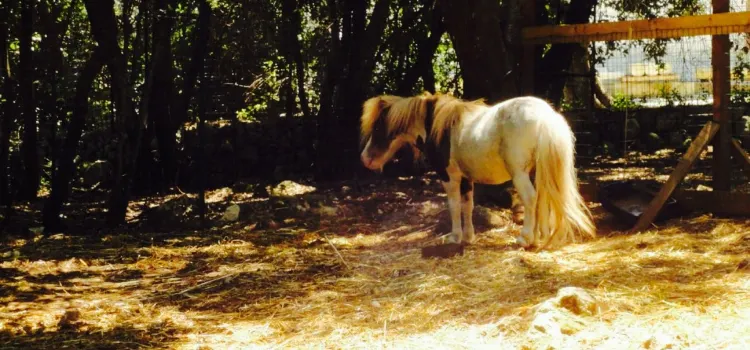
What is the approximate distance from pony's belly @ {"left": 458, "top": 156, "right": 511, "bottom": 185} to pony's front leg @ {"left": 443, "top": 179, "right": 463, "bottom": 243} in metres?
0.18

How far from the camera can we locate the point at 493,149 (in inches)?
255

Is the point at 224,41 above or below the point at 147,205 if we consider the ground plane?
above

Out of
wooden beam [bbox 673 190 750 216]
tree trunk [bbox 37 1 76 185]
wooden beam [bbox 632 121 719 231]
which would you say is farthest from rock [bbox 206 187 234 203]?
wooden beam [bbox 673 190 750 216]

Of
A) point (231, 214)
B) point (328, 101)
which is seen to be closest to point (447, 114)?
point (231, 214)

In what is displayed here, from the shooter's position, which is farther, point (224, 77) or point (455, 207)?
point (224, 77)

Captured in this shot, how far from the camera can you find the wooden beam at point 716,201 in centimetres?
702

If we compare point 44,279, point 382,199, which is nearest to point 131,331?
point 44,279

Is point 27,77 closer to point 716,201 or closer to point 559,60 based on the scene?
point 559,60

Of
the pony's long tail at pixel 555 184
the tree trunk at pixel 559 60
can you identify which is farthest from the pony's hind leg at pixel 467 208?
the tree trunk at pixel 559 60

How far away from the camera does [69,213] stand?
34.7ft

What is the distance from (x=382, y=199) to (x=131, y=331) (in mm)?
5328

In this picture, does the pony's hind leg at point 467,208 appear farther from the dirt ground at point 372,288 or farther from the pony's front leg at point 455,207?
the dirt ground at point 372,288

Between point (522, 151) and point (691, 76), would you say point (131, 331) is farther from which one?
point (691, 76)

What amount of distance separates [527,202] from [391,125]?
4.83 ft
